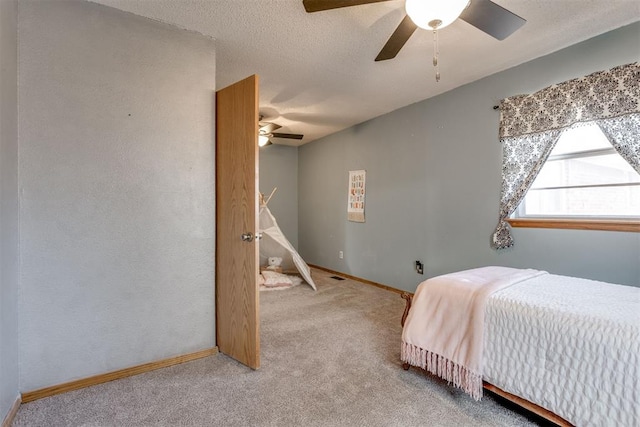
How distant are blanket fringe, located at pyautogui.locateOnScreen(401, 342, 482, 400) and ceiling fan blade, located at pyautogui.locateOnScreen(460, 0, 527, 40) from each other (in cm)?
194

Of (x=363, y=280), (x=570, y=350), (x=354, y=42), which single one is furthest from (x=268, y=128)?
(x=570, y=350)

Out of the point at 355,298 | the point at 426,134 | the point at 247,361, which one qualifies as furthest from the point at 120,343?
the point at 426,134

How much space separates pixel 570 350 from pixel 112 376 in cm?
253

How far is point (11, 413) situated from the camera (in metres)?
1.55

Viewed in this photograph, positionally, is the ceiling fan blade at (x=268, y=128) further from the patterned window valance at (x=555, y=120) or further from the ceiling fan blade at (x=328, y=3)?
the patterned window valance at (x=555, y=120)

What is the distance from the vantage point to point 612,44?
221 centimetres

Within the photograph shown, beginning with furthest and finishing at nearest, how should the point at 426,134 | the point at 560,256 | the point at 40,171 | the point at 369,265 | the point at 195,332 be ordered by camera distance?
the point at 369,265 → the point at 426,134 → the point at 560,256 → the point at 195,332 → the point at 40,171

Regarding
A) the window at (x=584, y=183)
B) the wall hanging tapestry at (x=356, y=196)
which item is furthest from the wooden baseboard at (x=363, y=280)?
A: the window at (x=584, y=183)

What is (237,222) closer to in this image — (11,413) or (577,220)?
(11,413)

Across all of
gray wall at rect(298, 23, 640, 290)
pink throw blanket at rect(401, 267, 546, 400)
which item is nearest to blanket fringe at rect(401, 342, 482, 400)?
pink throw blanket at rect(401, 267, 546, 400)

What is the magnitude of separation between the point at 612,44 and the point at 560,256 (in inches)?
62.6

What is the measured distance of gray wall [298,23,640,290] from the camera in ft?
7.52

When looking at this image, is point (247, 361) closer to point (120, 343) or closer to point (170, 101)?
point (120, 343)

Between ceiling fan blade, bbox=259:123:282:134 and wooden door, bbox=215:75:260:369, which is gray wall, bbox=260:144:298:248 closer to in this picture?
ceiling fan blade, bbox=259:123:282:134
